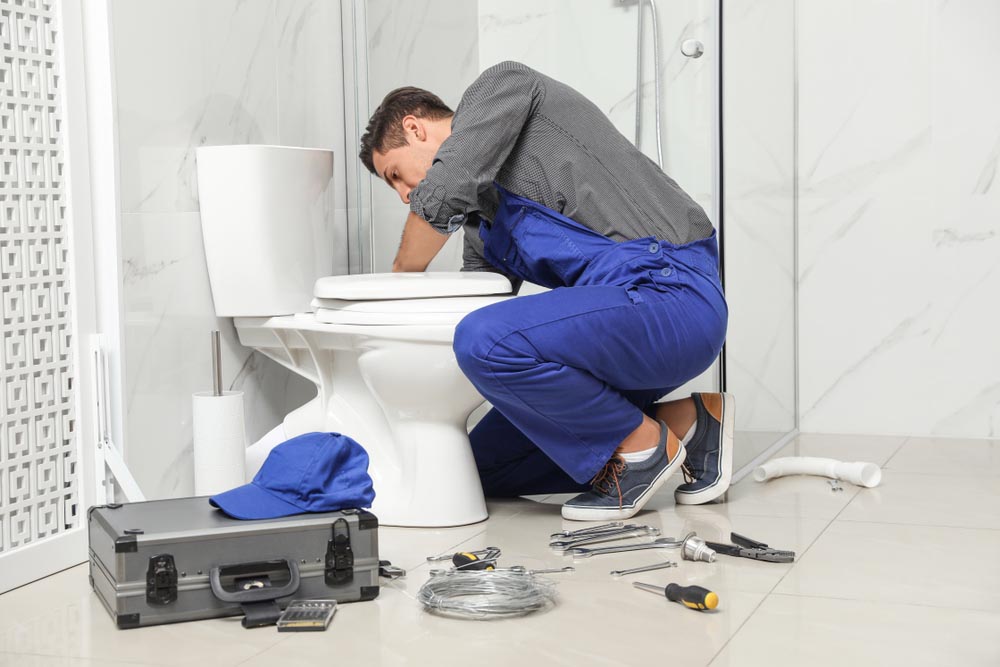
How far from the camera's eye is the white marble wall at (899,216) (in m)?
2.75

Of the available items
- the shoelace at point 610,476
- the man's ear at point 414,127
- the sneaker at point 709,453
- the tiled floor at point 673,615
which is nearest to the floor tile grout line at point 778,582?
the tiled floor at point 673,615

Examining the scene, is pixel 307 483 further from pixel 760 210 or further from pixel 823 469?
pixel 760 210

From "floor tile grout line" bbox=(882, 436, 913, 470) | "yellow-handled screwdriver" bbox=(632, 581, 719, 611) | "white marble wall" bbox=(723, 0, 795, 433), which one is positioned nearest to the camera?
"yellow-handled screwdriver" bbox=(632, 581, 719, 611)

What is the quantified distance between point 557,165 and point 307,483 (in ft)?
2.54

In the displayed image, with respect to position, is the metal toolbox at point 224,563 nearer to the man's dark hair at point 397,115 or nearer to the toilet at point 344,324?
the toilet at point 344,324

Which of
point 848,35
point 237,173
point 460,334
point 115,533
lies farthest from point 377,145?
point 848,35

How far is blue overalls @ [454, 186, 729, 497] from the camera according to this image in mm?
1911

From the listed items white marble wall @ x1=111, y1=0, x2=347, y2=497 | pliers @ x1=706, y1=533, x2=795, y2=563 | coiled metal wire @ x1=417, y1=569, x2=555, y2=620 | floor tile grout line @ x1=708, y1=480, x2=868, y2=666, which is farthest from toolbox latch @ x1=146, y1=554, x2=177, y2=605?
pliers @ x1=706, y1=533, x2=795, y2=563

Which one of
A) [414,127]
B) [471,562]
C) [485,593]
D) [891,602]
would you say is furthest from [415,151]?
[891,602]

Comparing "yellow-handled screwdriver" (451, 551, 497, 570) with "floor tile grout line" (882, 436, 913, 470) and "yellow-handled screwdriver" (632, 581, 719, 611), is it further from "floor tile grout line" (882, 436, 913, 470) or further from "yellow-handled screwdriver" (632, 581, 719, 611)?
"floor tile grout line" (882, 436, 913, 470)

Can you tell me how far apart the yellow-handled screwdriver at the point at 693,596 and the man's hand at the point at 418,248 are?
1064mm

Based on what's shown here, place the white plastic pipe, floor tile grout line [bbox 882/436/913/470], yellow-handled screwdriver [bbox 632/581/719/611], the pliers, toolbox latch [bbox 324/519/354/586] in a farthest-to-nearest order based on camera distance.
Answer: floor tile grout line [bbox 882/436/913/470], the white plastic pipe, the pliers, toolbox latch [bbox 324/519/354/586], yellow-handled screwdriver [bbox 632/581/719/611]

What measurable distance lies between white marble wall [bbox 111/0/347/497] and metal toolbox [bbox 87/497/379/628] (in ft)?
1.64

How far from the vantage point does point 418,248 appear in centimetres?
240
